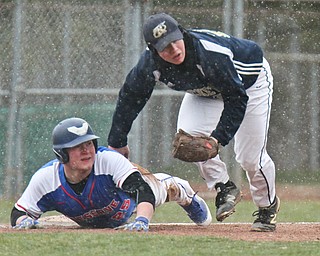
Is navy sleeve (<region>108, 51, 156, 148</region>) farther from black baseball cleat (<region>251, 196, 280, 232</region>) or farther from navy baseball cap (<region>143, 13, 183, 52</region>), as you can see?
black baseball cleat (<region>251, 196, 280, 232</region>)

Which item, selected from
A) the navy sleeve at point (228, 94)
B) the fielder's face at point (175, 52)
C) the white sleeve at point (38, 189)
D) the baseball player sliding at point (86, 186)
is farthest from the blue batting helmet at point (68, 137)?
the navy sleeve at point (228, 94)

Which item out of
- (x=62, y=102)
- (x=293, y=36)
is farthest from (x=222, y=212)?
(x=293, y=36)

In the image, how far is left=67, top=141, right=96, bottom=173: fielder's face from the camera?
240 inches

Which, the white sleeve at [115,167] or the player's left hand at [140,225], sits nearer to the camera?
the player's left hand at [140,225]

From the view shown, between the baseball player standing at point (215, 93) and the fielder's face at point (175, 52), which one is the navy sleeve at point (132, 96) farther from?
the fielder's face at point (175, 52)

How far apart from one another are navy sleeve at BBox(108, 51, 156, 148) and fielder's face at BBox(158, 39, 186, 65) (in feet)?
0.83

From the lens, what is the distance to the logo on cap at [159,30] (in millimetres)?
5849

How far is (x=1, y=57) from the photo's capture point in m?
10.7

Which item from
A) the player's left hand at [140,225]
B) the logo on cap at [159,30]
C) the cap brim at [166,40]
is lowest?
the player's left hand at [140,225]

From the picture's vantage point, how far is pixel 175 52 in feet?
19.2

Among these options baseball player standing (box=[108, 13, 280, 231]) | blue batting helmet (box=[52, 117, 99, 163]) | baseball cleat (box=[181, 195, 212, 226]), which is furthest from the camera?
baseball cleat (box=[181, 195, 212, 226])

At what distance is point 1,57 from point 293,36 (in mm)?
3365

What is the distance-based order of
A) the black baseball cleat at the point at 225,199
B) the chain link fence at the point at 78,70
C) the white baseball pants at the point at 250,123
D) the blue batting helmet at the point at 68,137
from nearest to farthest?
1. the blue batting helmet at the point at 68,137
2. the white baseball pants at the point at 250,123
3. the black baseball cleat at the point at 225,199
4. the chain link fence at the point at 78,70

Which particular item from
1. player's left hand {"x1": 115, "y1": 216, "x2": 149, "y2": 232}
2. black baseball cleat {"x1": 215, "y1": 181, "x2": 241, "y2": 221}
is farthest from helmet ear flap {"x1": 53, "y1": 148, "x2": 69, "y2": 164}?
black baseball cleat {"x1": 215, "y1": 181, "x2": 241, "y2": 221}
